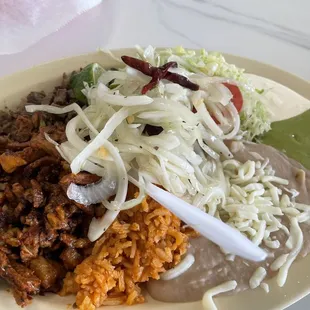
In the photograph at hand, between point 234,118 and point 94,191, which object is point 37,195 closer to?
point 94,191

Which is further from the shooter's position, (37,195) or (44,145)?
(44,145)

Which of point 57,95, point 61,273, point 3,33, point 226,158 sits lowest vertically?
point 3,33

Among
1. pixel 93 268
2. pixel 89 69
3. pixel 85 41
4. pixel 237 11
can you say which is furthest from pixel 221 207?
pixel 237 11

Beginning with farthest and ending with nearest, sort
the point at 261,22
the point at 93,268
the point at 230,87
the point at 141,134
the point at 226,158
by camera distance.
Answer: the point at 261,22, the point at 230,87, the point at 226,158, the point at 141,134, the point at 93,268

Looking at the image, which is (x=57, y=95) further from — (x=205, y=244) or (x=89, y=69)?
(x=205, y=244)

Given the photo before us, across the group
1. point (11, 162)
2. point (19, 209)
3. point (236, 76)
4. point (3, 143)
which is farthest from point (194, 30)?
point (19, 209)

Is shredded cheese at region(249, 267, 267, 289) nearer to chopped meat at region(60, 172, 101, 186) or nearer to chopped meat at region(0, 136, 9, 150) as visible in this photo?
chopped meat at region(60, 172, 101, 186)

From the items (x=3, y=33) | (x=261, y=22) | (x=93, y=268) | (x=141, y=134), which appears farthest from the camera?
(x=261, y=22)
